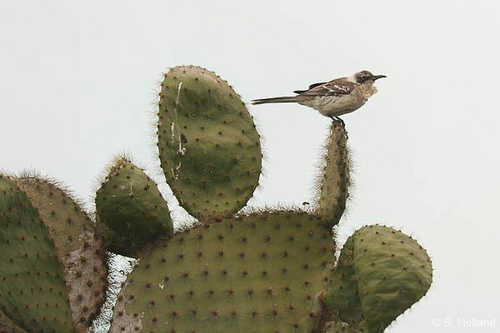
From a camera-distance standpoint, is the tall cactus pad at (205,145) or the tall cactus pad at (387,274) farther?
the tall cactus pad at (205,145)

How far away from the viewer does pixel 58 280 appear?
4.94 meters

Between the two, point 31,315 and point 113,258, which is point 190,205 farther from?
point 31,315

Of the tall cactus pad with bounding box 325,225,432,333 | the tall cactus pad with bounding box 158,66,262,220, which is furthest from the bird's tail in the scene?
the tall cactus pad with bounding box 325,225,432,333

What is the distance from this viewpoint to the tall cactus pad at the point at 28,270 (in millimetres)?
4652

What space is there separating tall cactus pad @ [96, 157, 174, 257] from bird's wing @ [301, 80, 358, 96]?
1696mm

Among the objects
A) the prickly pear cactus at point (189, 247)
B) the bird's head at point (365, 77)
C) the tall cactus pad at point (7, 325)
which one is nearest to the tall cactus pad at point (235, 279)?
the prickly pear cactus at point (189, 247)

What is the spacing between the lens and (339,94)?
657 cm

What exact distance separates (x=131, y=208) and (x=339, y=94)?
6.11ft

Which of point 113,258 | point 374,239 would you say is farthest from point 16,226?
point 374,239

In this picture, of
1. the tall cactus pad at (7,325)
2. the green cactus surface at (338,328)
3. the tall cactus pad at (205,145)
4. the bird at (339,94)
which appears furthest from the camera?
the bird at (339,94)

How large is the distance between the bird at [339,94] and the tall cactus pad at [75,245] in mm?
1661

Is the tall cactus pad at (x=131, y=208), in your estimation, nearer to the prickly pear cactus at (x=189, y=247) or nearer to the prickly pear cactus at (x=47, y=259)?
the prickly pear cactus at (x=189, y=247)

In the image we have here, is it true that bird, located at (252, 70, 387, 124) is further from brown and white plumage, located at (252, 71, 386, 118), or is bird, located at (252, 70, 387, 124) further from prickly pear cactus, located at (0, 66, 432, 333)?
prickly pear cactus, located at (0, 66, 432, 333)

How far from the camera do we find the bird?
650 cm
